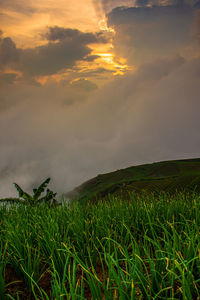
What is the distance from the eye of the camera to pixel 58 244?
2.92 metres

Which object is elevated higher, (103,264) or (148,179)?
(148,179)

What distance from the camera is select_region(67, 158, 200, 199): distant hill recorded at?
19369 mm

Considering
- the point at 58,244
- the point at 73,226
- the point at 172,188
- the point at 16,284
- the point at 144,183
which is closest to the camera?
the point at 16,284

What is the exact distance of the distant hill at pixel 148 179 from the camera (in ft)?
63.5

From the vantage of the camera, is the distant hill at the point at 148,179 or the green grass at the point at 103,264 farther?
the distant hill at the point at 148,179

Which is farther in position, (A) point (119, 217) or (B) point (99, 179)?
(B) point (99, 179)

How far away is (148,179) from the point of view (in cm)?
2380

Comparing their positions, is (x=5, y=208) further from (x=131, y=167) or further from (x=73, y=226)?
(x=131, y=167)

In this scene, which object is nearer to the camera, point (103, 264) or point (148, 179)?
point (103, 264)

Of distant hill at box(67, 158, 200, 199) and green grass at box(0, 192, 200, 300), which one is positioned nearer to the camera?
green grass at box(0, 192, 200, 300)

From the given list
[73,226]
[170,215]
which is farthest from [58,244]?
[170,215]

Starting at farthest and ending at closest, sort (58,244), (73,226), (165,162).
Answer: (165,162) → (73,226) → (58,244)

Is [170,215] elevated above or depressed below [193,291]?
above

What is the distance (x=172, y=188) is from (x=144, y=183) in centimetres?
434
